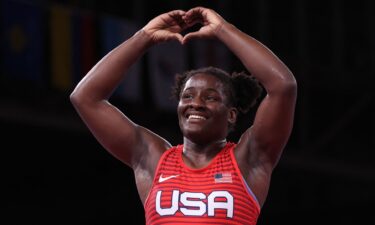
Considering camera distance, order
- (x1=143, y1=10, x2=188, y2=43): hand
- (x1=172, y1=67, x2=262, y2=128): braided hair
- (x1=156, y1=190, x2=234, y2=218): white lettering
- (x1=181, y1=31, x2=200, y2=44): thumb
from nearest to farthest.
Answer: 1. (x1=156, y1=190, x2=234, y2=218): white lettering
2. (x1=181, y1=31, x2=200, y2=44): thumb
3. (x1=143, y1=10, x2=188, y2=43): hand
4. (x1=172, y1=67, x2=262, y2=128): braided hair

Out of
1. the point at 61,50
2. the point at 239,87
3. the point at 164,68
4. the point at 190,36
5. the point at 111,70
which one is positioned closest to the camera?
the point at 190,36

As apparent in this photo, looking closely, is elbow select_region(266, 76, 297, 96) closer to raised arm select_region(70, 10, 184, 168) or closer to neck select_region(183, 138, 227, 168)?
neck select_region(183, 138, 227, 168)

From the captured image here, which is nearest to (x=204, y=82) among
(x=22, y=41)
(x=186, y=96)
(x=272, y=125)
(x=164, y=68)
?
(x=186, y=96)

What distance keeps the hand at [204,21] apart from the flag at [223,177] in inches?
22.9

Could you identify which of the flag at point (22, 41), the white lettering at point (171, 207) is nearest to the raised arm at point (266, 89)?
the white lettering at point (171, 207)

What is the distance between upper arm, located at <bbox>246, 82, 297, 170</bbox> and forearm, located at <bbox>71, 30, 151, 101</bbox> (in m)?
0.60

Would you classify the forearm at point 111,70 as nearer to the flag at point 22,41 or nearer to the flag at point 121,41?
the flag at point 22,41

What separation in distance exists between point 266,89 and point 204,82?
302 millimetres

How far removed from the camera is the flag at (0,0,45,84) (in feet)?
25.0

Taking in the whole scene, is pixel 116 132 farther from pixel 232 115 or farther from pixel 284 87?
pixel 284 87

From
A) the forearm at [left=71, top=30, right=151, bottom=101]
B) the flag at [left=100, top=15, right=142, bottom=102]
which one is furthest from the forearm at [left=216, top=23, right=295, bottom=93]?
the flag at [left=100, top=15, right=142, bottom=102]

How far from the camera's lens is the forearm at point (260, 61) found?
125 inches

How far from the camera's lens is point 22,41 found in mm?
7688

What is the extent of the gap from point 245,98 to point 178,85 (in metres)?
0.32
